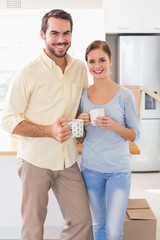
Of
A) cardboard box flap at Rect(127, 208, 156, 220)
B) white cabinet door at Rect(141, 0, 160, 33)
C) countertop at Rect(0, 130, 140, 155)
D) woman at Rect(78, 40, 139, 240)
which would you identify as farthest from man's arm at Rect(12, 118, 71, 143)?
white cabinet door at Rect(141, 0, 160, 33)

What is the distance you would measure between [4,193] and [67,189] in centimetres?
84

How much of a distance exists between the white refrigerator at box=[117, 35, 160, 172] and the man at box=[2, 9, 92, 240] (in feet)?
8.30

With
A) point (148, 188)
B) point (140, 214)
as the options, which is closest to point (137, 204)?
point (140, 214)

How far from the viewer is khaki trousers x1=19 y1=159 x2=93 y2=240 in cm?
182

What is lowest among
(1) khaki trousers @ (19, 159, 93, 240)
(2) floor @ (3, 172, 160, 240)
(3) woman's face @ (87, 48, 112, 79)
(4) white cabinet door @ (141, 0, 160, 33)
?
(2) floor @ (3, 172, 160, 240)

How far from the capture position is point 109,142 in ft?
5.91

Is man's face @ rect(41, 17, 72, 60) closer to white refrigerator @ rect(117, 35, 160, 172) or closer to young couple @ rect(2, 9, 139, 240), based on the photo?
young couple @ rect(2, 9, 139, 240)

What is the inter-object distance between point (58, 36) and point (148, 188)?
103 inches

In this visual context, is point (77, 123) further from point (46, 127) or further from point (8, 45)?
point (8, 45)

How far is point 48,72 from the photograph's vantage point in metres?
1.83

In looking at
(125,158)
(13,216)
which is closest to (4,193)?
(13,216)

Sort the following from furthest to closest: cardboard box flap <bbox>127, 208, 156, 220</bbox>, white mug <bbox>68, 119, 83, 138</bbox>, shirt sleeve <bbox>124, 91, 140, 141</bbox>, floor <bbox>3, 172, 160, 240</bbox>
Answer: floor <bbox>3, 172, 160, 240</bbox> < cardboard box flap <bbox>127, 208, 156, 220</bbox> < shirt sleeve <bbox>124, 91, 140, 141</bbox> < white mug <bbox>68, 119, 83, 138</bbox>

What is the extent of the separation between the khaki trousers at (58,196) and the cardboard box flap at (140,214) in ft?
1.76

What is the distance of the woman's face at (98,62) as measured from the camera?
180 cm
